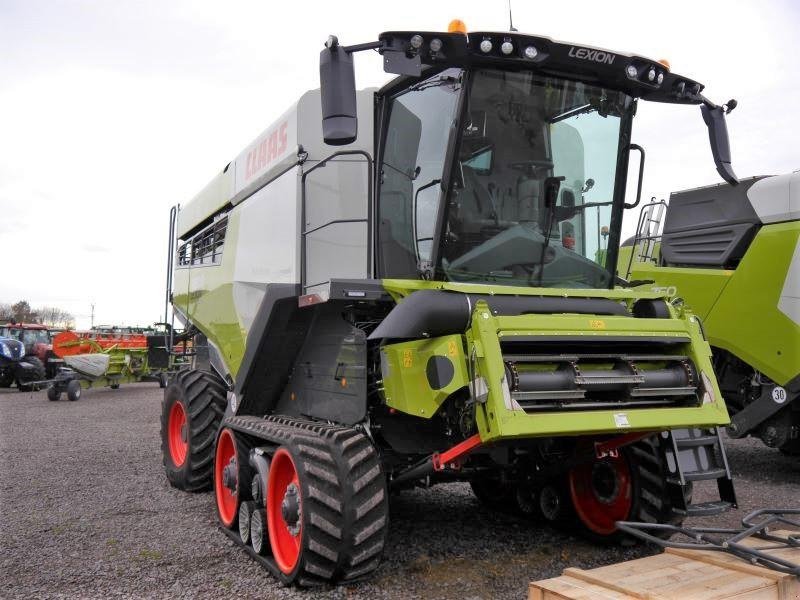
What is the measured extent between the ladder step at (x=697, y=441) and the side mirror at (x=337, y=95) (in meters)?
2.53

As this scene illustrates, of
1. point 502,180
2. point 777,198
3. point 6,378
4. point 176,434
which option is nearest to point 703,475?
point 502,180

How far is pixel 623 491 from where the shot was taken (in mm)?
4891

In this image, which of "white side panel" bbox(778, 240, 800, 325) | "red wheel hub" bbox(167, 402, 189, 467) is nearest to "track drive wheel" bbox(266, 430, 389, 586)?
"red wheel hub" bbox(167, 402, 189, 467)

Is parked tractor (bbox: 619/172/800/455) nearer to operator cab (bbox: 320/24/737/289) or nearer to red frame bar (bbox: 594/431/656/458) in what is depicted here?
operator cab (bbox: 320/24/737/289)

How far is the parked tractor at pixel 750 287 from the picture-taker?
7.33 meters

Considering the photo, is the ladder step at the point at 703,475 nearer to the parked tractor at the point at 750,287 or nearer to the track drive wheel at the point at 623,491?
the track drive wheel at the point at 623,491

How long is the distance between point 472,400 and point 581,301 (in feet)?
3.65

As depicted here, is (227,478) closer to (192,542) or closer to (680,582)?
(192,542)

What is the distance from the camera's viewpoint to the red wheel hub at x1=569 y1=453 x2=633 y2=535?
16.0ft

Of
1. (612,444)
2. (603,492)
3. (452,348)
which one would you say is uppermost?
(452,348)

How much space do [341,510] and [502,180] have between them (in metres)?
2.13

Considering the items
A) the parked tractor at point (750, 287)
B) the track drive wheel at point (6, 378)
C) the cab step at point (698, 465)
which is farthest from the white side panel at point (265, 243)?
the track drive wheel at point (6, 378)

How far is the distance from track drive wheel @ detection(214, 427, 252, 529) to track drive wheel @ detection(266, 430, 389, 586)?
3.43 ft

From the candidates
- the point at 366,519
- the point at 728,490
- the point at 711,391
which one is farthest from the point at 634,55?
the point at 366,519
